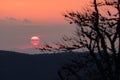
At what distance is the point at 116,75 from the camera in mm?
25406

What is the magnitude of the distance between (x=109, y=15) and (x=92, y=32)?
1.60m

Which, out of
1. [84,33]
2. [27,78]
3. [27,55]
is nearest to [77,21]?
[84,33]

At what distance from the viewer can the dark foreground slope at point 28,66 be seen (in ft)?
536

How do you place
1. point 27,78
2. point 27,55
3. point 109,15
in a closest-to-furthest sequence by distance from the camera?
point 109,15, point 27,78, point 27,55

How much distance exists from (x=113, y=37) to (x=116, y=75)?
1732 mm

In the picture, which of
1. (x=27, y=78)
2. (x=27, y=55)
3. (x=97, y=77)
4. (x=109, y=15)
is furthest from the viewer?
(x=27, y=55)

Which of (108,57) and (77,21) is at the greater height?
(77,21)

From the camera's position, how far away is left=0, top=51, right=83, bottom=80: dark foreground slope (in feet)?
536

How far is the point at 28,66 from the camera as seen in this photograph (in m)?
180

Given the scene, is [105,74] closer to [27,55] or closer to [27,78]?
[27,78]

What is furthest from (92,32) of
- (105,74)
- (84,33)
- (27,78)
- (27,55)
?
(27,55)

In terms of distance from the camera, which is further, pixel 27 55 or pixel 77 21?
pixel 27 55

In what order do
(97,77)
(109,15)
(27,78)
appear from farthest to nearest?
(27,78) → (97,77) → (109,15)

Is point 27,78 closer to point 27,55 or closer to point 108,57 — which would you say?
point 27,55
